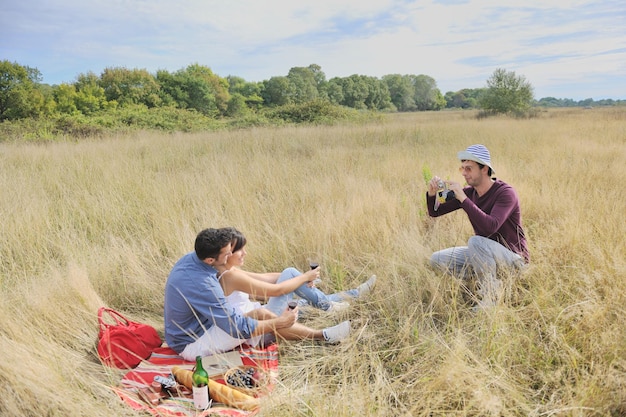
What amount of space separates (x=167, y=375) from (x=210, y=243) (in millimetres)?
910

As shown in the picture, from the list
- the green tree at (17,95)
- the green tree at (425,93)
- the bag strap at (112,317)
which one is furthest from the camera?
the green tree at (425,93)

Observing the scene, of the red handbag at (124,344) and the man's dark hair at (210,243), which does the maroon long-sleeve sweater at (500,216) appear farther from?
the red handbag at (124,344)

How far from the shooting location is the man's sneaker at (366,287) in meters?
3.50

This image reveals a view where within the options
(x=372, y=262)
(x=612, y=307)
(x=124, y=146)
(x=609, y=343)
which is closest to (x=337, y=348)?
(x=372, y=262)

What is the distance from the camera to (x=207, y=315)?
284 cm

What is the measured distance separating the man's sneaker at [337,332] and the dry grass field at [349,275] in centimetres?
7

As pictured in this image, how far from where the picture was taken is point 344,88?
5678 centimetres

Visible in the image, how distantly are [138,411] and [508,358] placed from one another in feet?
7.20

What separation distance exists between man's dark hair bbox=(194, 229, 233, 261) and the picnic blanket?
675 millimetres

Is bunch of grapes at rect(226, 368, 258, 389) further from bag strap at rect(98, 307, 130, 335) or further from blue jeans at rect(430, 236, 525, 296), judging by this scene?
blue jeans at rect(430, 236, 525, 296)

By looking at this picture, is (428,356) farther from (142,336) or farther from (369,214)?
(369,214)

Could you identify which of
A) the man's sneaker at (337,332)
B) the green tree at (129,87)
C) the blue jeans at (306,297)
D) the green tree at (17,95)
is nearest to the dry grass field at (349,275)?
the man's sneaker at (337,332)

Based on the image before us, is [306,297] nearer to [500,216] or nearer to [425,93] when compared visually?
[500,216]

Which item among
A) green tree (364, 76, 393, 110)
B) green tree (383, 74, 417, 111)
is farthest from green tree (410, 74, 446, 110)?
green tree (364, 76, 393, 110)
